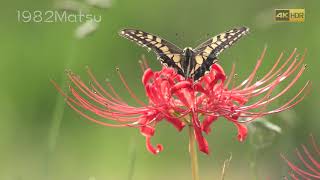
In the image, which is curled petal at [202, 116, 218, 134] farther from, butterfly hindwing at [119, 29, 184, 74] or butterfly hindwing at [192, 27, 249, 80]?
butterfly hindwing at [119, 29, 184, 74]

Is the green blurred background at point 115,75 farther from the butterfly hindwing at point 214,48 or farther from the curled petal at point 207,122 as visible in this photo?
the curled petal at point 207,122

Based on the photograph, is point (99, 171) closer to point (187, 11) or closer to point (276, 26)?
point (276, 26)

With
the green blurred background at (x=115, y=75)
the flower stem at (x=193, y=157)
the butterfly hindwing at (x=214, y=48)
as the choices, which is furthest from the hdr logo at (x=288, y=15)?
the green blurred background at (x=115, y=75)

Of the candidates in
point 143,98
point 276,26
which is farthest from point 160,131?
point 276,26

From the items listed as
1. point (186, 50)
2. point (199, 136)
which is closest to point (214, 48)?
point (186, 50)

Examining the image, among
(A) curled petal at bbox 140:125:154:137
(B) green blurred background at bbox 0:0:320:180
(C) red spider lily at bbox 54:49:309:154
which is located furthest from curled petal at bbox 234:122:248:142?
(B) green blurred background at bbox 0:0:320:180

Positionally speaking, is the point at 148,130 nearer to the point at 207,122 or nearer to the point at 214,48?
the point at 207,122

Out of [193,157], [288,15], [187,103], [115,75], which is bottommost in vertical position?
[193,157]
